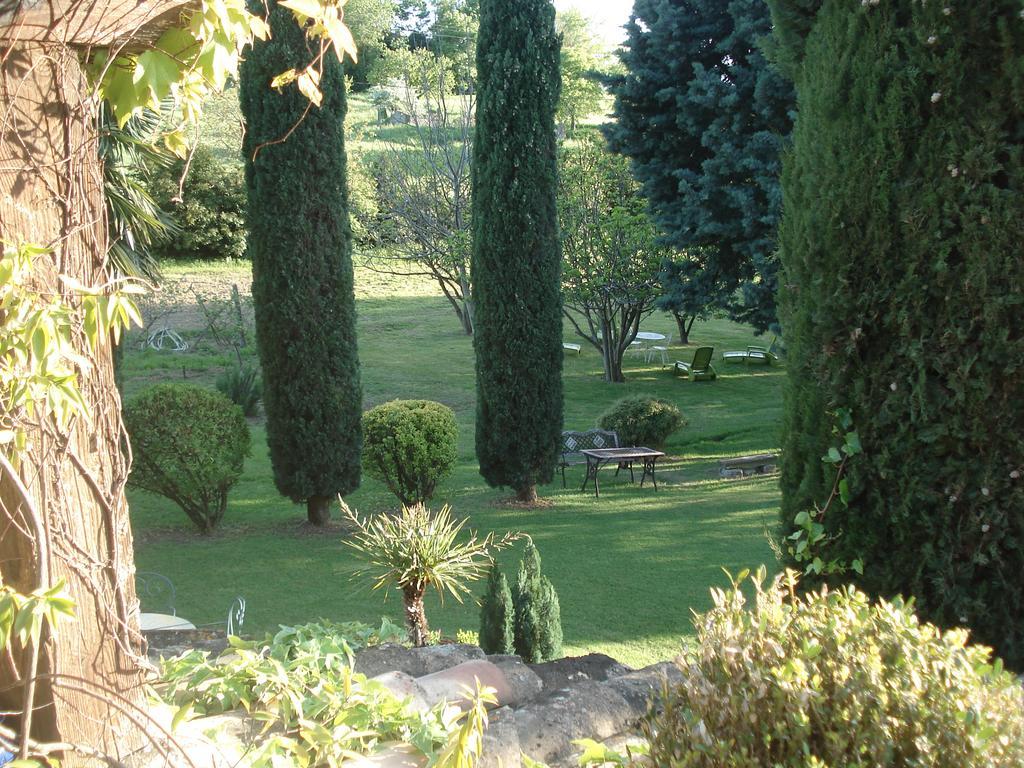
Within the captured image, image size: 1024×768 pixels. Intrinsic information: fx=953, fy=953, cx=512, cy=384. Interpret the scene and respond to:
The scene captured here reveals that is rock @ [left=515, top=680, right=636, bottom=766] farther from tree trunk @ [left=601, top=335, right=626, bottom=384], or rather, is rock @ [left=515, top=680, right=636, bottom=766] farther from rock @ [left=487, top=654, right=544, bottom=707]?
tree trunk @ [left=601, top=335, right=626, bottom=384]

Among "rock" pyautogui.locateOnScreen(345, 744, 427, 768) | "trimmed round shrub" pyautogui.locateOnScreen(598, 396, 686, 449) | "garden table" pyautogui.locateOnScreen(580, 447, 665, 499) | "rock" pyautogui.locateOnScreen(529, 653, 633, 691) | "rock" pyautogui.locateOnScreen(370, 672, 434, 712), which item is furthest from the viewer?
"trimmed round shrub" pyautogui.locateOnScreen(598, 396, 686, 449)

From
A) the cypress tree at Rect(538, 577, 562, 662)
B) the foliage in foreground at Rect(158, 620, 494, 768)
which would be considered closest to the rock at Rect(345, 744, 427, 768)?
the foliage in foreground at Rect(158, 620, 494, 768)

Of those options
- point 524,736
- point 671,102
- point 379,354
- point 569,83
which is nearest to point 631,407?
point 671,102

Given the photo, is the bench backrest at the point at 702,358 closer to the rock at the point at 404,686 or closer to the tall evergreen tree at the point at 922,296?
the tall evergreen tree at the point at 922,296

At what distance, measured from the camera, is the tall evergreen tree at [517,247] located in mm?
13227

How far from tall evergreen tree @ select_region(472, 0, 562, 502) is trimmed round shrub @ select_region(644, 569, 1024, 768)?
452 inches

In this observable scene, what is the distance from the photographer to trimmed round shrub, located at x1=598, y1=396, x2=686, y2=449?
56.9ft

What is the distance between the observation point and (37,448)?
88.7 inches

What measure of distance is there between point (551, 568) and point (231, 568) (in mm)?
3699

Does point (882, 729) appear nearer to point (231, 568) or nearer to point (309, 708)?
point (309, 708)

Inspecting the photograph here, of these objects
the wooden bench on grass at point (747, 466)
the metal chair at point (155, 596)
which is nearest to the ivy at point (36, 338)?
the metal chair at point (155, 596)

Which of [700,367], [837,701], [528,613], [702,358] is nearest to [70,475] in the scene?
[837,701]

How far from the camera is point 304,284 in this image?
12.3 metres

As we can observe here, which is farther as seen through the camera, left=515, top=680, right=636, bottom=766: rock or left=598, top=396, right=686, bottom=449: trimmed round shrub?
left=598, top=396, right=686, bottom=449: trimmed round shrub
